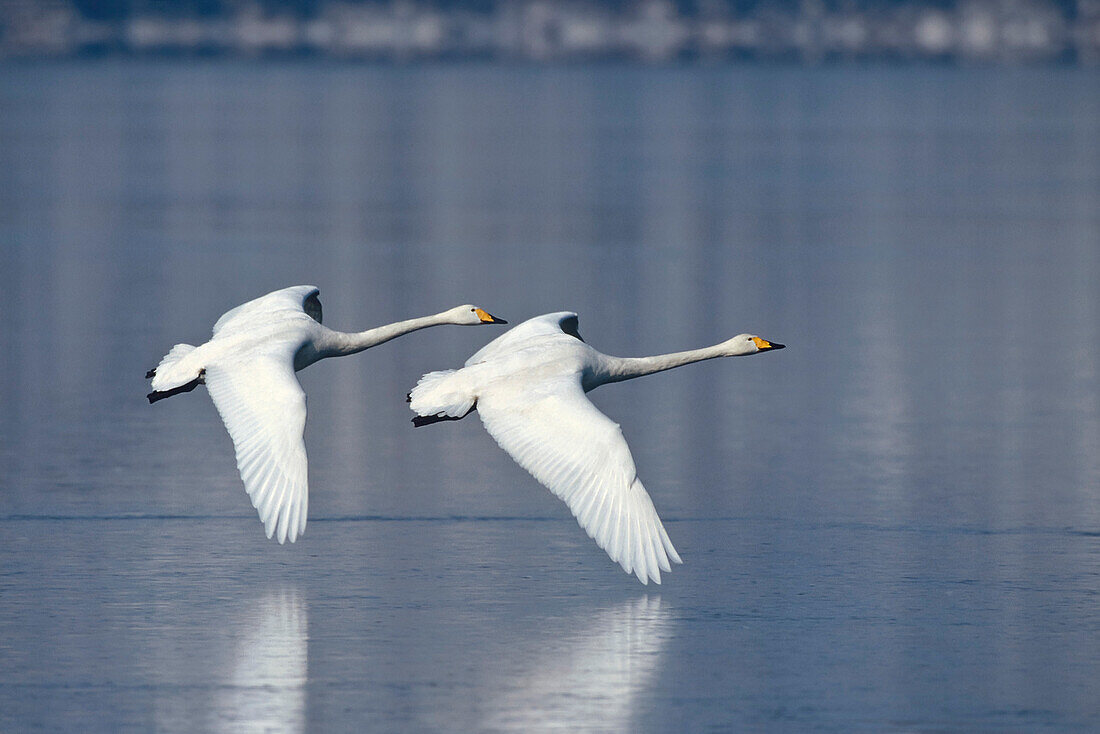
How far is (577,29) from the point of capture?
190 metres

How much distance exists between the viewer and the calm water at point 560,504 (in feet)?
31.4

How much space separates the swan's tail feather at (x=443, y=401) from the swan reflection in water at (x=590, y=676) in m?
1.68

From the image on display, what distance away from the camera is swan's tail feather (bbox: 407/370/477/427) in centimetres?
1202

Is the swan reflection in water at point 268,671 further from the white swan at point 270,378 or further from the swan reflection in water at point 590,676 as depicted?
the swan reflection in water at point 590,676

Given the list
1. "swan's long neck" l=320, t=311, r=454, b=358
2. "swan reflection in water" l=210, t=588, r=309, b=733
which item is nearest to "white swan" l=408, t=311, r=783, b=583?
"swan's long neck" l=320, t=311, r=454, b=358

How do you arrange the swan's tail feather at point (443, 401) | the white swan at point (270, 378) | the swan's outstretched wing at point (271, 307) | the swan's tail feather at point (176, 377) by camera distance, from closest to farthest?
the white swan at point (270, 378) → the swan's tail feather at point (443, 401) → the swan's tail feather at point (176, 377) → the swan's outstretched wing at point (271, 307)

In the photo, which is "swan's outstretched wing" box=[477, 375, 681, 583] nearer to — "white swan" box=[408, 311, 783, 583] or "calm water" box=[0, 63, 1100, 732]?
"white swan" box=[408, 311, 783, 583]

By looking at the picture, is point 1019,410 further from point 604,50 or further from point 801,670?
point 604,50

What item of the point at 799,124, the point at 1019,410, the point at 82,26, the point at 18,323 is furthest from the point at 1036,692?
the point at 82,26

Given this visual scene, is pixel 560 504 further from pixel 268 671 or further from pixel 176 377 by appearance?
pixel 268 671

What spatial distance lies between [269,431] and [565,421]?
1414mm

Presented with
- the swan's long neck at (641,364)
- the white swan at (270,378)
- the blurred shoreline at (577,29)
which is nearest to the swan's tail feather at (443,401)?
the white swan at (270,378)

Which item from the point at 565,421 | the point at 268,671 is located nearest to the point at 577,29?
the point at 565,421

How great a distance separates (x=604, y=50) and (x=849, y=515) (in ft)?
577
